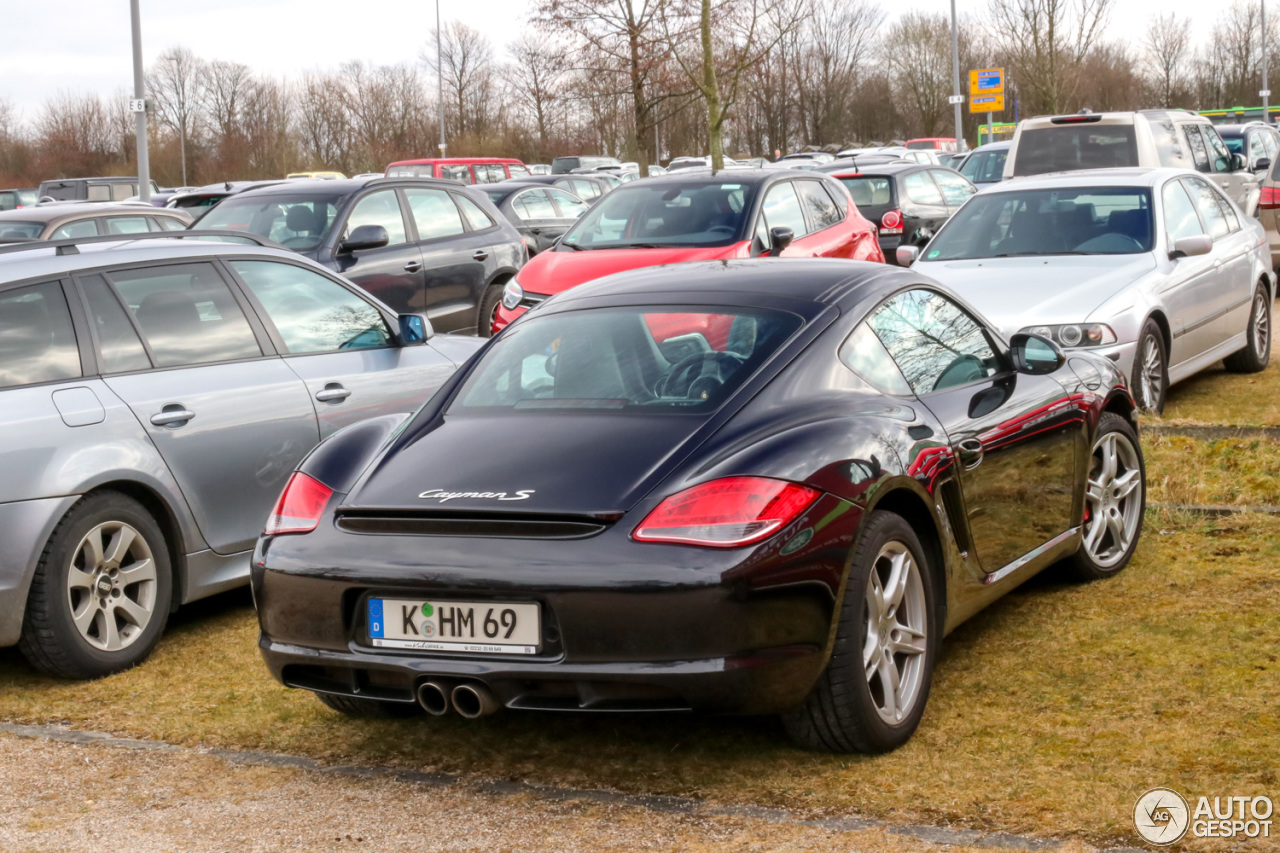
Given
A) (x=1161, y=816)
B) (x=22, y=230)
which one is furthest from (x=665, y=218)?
(x=1161, y=816)

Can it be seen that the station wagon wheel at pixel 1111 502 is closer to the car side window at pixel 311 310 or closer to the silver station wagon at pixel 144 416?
the silver station wagon at pixel 144 416

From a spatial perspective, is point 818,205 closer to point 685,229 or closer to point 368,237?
point 685,229

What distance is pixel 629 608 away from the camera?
373 cm

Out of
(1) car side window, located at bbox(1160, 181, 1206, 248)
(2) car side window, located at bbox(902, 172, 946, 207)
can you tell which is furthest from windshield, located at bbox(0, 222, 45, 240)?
(2) car side window, located at bbox(902, 172, 946, 207)

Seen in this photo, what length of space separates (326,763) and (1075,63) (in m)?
52.6

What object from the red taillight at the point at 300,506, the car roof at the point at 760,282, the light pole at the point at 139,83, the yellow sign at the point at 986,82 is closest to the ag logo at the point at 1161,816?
the car roof at the point at 760,282

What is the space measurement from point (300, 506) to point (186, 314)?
2.11 m

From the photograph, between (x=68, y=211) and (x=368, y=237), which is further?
(x=68, y=211)

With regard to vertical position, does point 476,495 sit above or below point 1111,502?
above

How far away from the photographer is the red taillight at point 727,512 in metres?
3.77

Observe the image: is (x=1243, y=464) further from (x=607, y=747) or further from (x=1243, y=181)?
(x=1243, y=181)

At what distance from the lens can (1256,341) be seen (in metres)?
11.4

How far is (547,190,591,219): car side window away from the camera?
20.8 metres

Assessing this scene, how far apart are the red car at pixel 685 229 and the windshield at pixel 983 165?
10727mm
